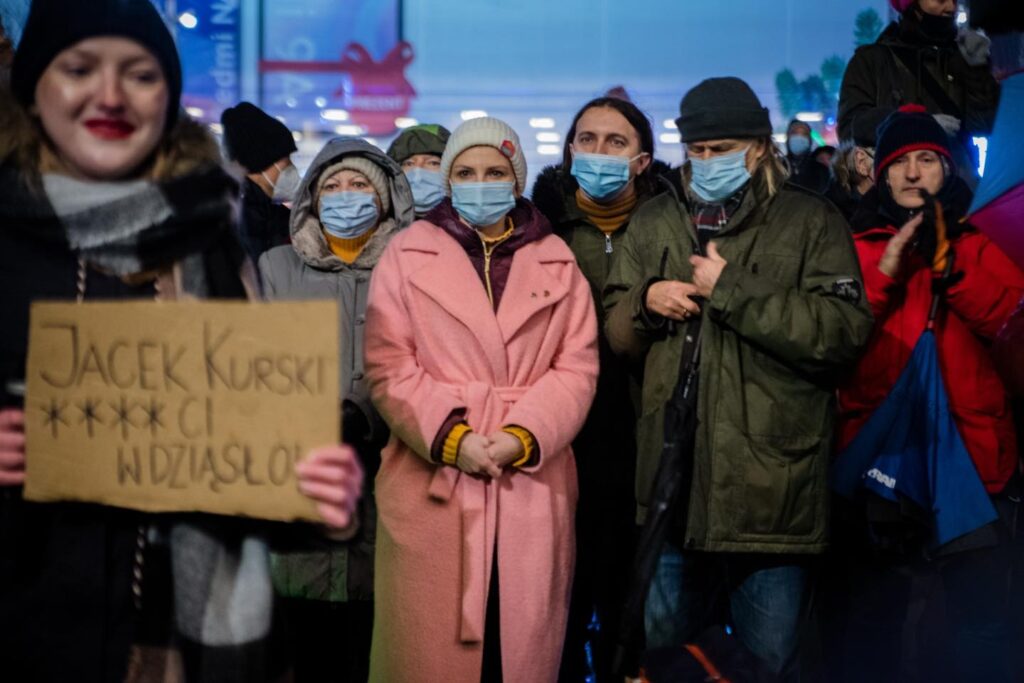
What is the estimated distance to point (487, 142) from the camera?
4.12 meters

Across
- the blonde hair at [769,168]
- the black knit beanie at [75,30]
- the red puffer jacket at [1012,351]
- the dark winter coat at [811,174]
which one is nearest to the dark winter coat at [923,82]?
the dark winter coat at [811,174]

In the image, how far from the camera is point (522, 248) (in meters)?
3.97

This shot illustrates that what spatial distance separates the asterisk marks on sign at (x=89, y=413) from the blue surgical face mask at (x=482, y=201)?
6.89 feet

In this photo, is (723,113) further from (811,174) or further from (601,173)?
(811,174)

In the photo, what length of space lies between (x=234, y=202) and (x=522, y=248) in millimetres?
1807

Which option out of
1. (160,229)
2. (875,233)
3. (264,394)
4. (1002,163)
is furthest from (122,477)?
(875,233)

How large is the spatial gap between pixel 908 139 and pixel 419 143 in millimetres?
2252

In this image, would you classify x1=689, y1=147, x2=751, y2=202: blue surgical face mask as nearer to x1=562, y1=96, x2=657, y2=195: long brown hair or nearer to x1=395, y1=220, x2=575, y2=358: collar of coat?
x1=395, y1=220, x2=575, y2=358: collar of coat

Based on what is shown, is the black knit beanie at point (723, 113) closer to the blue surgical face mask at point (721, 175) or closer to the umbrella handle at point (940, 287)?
the blue surgical face mask at point (721, 175)

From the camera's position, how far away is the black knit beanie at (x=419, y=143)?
5477mm

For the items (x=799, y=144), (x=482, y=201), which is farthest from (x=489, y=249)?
(x=799, y=144)

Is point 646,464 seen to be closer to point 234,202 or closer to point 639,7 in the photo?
point 234,202

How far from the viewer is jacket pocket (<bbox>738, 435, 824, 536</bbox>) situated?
360cm

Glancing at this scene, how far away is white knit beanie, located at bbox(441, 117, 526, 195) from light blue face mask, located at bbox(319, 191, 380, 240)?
44 centimetres
